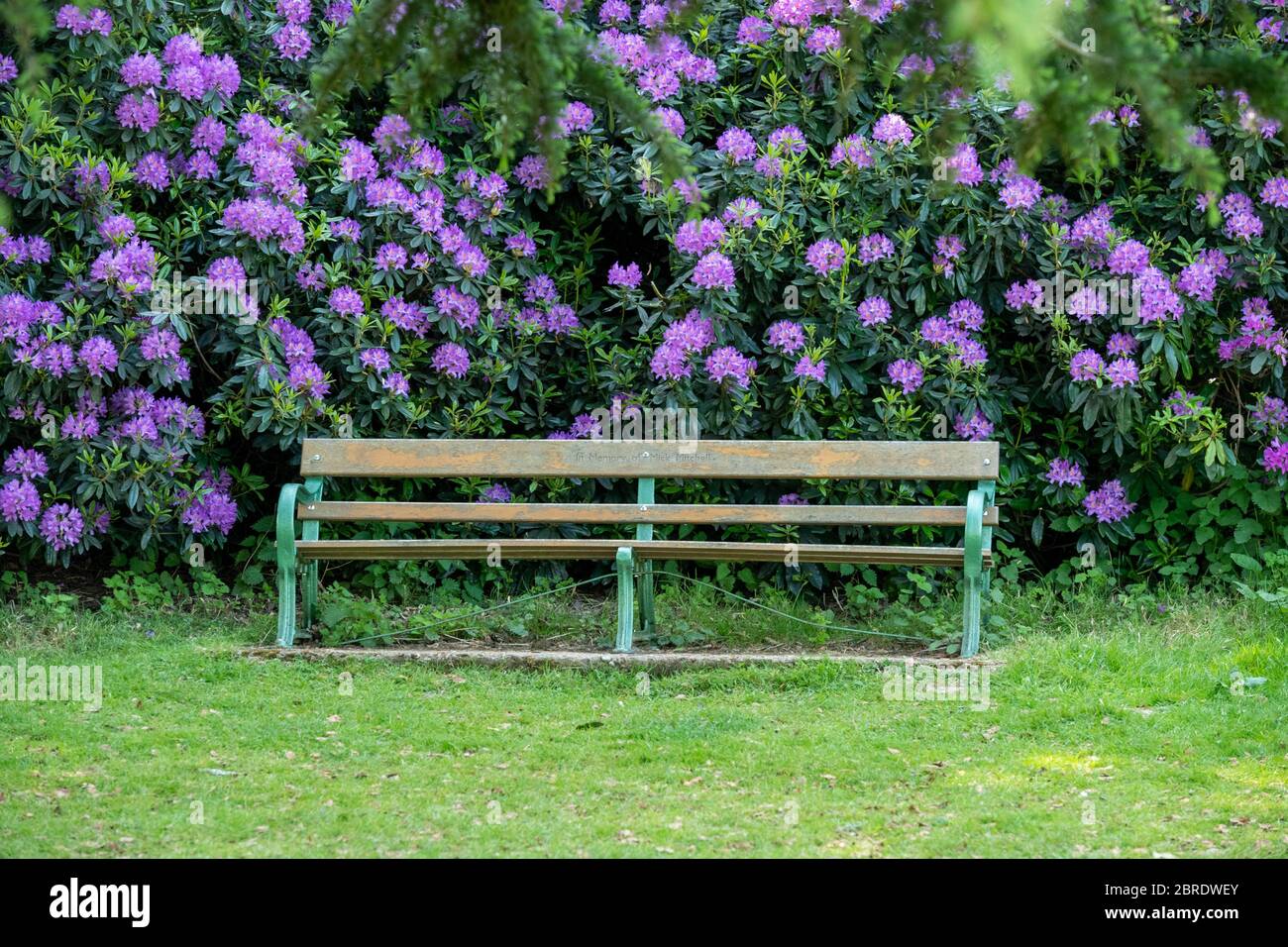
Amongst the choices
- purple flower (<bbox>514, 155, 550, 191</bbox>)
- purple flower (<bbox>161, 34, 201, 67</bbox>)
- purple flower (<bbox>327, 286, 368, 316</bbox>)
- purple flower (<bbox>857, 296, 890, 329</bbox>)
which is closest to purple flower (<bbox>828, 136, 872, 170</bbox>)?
purple flower (<bbox>857, 296, 890, 329</bbox>)

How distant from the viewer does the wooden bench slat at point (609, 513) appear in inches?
243

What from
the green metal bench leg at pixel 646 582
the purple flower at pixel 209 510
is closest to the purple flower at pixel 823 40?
the green metal bench leg at pixel 646 582

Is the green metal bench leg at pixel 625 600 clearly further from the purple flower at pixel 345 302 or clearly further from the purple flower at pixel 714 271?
the purple flower at pixel 345 302

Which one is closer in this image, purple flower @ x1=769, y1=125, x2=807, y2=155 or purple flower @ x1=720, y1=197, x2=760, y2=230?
purple flower @ x1=720, y1=197, x2=760, y2=230

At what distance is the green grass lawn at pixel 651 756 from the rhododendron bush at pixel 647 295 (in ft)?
2.93

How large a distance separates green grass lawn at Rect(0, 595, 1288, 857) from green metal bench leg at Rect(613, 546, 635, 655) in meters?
0.30

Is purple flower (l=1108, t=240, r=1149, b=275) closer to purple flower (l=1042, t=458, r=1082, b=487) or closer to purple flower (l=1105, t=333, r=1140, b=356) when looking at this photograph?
purple flower (l=1105, t=333, r=1140, b=356)

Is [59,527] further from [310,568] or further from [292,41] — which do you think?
[292,41]

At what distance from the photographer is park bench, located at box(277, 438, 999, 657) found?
19.8ft

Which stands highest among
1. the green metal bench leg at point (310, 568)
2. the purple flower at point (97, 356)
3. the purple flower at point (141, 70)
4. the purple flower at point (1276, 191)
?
the purple flower at point (141, 70)

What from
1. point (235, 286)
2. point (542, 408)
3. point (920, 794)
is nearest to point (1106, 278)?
point (542, 408)

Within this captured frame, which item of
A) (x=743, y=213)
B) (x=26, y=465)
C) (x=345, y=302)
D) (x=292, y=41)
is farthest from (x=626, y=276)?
(x=26, y=465)

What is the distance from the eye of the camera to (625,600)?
595cm

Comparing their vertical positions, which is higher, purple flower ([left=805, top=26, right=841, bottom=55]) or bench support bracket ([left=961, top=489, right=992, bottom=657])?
purple flower ([left=805, top=26, right=841, bottom=55])
